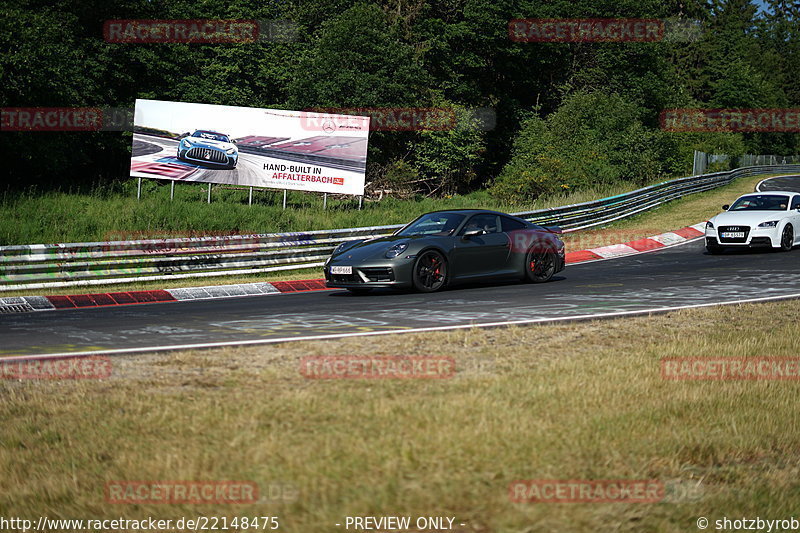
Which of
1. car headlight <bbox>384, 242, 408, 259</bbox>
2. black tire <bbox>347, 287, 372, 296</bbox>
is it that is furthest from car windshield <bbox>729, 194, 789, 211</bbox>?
car headlight <bbox>384, 242, 408, 259</bbox>

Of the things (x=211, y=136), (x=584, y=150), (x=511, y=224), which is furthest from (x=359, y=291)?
(x=584, y=150)

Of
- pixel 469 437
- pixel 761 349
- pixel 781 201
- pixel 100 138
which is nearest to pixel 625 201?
pixel 781 201

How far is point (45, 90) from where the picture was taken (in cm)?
3588

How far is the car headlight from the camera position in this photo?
41.0 ft

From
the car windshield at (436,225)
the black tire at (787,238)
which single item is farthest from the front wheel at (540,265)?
the black tire at (787,238)

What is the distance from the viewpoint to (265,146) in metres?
26.4

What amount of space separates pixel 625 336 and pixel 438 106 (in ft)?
146

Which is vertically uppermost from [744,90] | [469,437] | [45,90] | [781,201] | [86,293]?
[744,90]

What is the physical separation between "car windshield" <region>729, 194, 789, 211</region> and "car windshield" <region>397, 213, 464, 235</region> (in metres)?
9.76

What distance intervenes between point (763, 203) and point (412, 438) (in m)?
17.6

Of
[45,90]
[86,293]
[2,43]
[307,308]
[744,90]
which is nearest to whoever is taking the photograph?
[307,308]

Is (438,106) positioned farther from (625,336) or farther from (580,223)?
(625,336)

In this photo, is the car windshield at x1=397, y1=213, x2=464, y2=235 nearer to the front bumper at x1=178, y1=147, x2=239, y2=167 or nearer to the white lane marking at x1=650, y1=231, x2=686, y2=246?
the white lane marking at x1=650, y1=231, x2=686, y2=246

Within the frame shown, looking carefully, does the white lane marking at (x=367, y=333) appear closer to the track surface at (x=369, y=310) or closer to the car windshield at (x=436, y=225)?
the track surface at (x=369, y=310)
